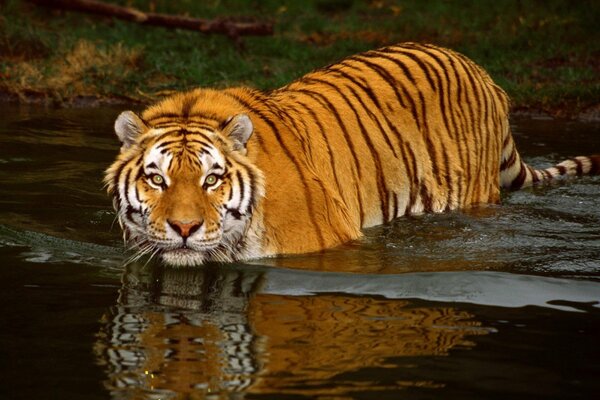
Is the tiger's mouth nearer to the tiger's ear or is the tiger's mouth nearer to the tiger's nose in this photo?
the tiger's nose

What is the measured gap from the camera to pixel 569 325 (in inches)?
165

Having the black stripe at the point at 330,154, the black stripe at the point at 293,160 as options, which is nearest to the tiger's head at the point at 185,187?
the black stripe at the point at 293,160

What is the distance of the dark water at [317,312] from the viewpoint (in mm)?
3480

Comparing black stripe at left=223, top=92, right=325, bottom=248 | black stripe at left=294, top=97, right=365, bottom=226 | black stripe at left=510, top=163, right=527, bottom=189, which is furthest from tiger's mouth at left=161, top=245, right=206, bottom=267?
black stripe at left=510, top=163, right=527, bottom=189

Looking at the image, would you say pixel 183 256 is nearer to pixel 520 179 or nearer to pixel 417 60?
pixel 417 60

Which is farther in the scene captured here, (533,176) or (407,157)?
(533,176)

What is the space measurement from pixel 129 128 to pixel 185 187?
0.42 meters

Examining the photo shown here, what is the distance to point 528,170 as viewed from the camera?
6.98 metres

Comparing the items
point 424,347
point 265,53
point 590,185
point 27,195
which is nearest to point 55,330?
point 424,347

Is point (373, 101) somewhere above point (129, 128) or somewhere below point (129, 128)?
above

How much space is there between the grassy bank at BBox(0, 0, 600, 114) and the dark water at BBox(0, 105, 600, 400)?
3.36m

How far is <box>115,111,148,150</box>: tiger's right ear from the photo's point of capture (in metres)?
4.82

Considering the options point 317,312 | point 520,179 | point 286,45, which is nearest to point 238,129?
point 317,312

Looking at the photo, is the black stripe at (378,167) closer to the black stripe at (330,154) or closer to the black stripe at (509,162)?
the black stripe at (330,154)
